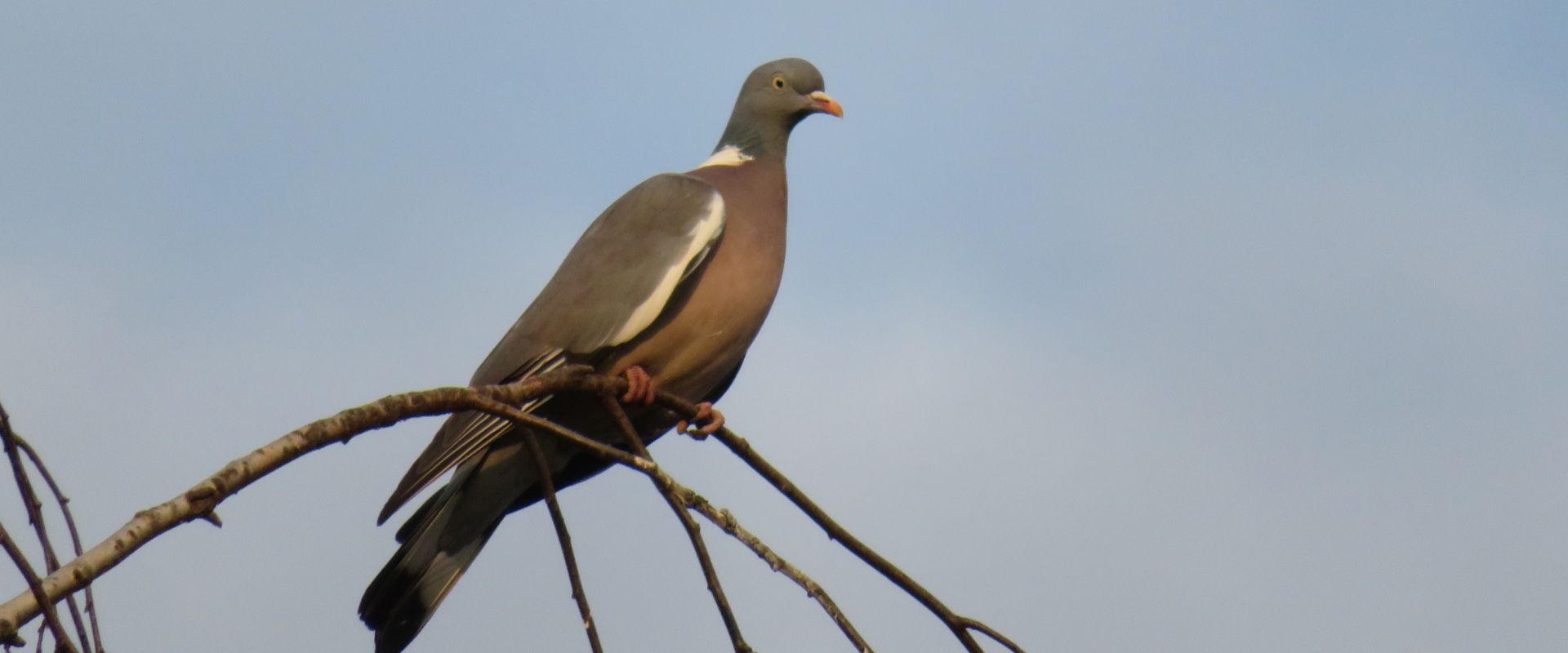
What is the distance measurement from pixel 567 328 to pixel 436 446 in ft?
2.17

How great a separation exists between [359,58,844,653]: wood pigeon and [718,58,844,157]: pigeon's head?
56 centimetres

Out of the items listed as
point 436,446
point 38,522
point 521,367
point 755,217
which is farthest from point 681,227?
point 38,522

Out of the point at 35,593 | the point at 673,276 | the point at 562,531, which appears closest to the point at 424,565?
the point at 673,276

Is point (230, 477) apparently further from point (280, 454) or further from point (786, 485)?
point (786, 485)

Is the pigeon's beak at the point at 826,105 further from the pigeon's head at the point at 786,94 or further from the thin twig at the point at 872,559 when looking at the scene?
the thin twig at the point at 872,559

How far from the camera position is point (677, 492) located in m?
2.55

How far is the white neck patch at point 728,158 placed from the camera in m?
5.01

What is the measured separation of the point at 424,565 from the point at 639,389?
0.72 m

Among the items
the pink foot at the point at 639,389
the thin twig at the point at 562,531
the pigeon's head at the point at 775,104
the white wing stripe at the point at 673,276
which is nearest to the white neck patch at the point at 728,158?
the pigeon's head at the point at 775,104

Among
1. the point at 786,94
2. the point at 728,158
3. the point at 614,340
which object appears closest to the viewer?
the point at 614,340

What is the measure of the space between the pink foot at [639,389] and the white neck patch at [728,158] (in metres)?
1.28

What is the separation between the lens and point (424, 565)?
3963 millimetres

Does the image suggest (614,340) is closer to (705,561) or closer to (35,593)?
(705,561)

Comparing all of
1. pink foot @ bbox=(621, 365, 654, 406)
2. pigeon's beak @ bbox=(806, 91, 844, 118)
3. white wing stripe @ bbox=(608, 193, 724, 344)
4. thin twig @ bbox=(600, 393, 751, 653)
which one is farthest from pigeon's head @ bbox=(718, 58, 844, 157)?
thin twig @ bbox=(600, 393, 751, 653)
